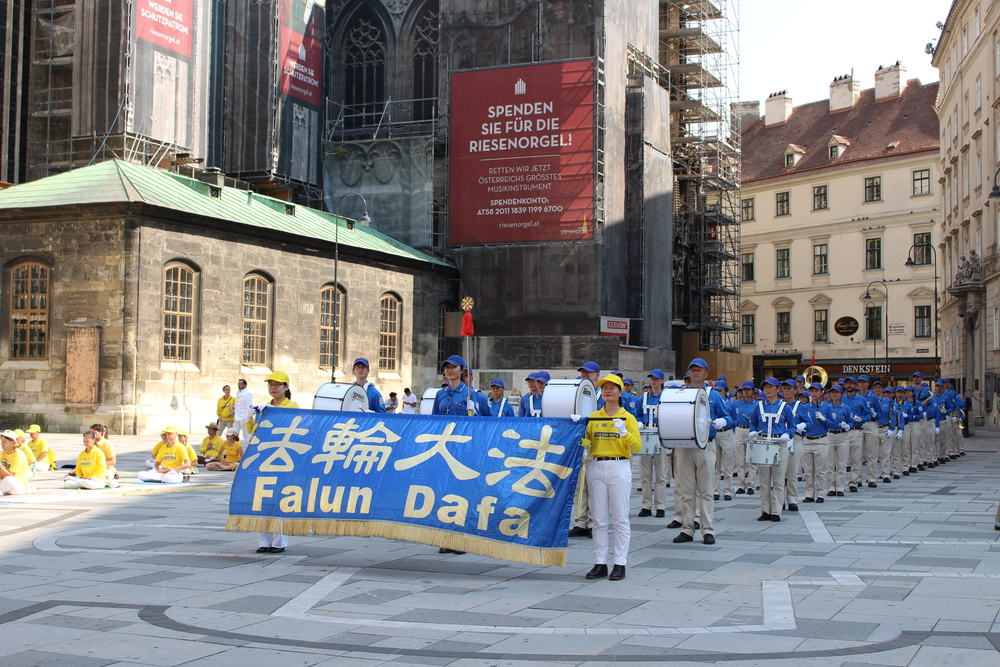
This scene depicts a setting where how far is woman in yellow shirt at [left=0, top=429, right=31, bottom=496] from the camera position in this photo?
1487cm

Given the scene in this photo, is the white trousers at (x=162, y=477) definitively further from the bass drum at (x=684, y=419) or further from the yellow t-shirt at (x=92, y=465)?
the bass drum at (x=684, y=419)

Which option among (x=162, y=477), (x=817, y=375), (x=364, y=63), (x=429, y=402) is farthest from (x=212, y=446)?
(x=364, y=63)

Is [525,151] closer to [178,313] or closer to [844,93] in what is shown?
[178,313]

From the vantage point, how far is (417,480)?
374 inches

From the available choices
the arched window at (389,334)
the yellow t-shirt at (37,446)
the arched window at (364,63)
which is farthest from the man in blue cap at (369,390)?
the arched window at (364,63)

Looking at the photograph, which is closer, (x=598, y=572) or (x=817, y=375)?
(x=598, y=572)

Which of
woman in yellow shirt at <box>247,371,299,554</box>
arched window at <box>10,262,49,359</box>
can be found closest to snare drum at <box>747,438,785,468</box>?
woman in yellow shirt at <box>247,371,299,554</box>

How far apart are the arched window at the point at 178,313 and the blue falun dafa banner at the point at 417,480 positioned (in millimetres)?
19252

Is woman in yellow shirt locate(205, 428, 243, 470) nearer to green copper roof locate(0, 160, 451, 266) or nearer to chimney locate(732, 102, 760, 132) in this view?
green copper roof locate(0, 160, 451, 266)

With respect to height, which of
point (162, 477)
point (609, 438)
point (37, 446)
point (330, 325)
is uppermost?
point (330, 325)

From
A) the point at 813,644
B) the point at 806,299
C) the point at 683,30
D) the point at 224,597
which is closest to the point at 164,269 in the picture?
the point at 224,597

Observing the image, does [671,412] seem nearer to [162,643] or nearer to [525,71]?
[162,643]

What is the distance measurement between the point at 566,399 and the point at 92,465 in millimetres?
8342

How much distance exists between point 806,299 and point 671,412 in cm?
5285
